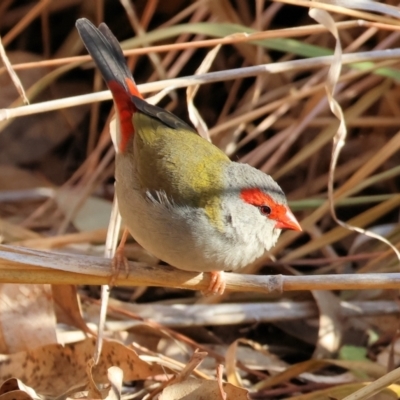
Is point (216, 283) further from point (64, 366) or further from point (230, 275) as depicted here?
point (64, 366)

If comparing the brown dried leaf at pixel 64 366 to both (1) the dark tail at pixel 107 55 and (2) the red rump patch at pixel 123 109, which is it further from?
(1) the dark tail at pixel 107 55

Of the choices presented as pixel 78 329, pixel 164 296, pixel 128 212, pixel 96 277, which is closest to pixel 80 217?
pixel 164 296

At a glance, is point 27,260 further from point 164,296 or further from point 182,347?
point 164,296

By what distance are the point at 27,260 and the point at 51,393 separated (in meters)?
0.63

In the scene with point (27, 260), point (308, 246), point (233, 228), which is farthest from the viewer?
point (308, 246)

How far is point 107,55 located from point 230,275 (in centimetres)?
95

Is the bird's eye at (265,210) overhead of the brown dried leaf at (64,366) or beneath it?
overhead

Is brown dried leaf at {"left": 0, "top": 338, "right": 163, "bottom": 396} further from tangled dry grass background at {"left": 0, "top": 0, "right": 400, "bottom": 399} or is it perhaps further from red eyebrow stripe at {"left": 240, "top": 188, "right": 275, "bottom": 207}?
red eyebrow stripe at {"left": 240, "top": 188, "right": 275, "bottom": 207}

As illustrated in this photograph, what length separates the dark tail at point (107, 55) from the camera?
8.64 feet

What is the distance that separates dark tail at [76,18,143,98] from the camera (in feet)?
8.64

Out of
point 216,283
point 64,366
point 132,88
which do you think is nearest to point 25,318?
point 64,366

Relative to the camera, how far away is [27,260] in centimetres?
201

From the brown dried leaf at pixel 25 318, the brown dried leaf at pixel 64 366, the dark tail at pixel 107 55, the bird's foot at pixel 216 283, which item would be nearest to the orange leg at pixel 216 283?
the bird's foot at pixel 216 283

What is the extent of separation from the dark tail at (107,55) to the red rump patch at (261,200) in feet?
1.78
